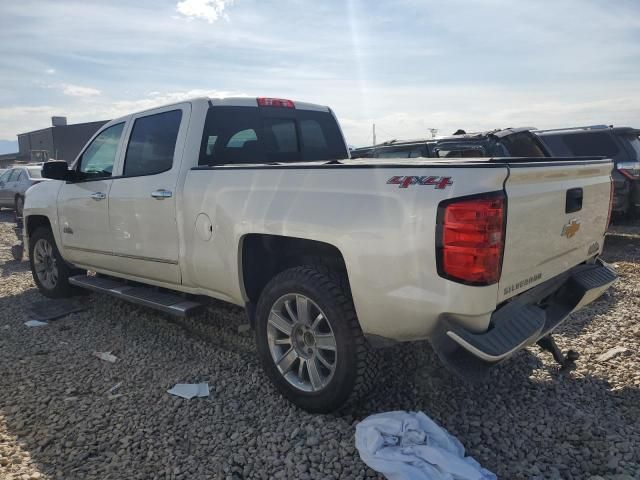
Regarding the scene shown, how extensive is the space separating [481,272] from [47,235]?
17.0ft

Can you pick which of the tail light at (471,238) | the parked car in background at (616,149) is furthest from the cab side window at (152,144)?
the parked car in background at (616,149)

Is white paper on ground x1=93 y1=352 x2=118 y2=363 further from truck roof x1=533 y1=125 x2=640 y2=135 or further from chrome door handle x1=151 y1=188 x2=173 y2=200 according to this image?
truck roof x1=533 y1=125 x2=640 y2=135

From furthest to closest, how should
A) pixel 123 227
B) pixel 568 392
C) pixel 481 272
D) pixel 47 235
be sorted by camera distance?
1. pixel 47 235
2. pixel 123 227
3. pixel 568 392
4. pixel 481 272

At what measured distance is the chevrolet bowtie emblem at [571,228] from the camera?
2892 mm

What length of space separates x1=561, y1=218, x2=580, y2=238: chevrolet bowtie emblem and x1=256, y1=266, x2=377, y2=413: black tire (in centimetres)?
130

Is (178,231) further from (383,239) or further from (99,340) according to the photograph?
(383,239)

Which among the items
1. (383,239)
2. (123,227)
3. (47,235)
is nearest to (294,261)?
(383,239)

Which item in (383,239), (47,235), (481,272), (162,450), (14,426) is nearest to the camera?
(481,272)

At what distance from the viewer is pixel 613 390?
132 inches

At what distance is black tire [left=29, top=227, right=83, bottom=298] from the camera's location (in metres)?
5.65

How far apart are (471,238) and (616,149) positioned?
26.8 feet

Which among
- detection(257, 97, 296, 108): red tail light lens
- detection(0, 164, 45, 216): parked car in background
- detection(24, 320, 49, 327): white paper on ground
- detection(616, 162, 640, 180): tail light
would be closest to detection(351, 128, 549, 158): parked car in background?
detection(616, 162, 640, 180): tail light

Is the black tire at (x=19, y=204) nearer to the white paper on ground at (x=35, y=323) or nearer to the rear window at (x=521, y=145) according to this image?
the white paper on ground at (x=35, y=323)

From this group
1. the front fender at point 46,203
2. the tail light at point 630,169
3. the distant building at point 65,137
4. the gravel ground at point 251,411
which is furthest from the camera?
the distant building at point 65,137
